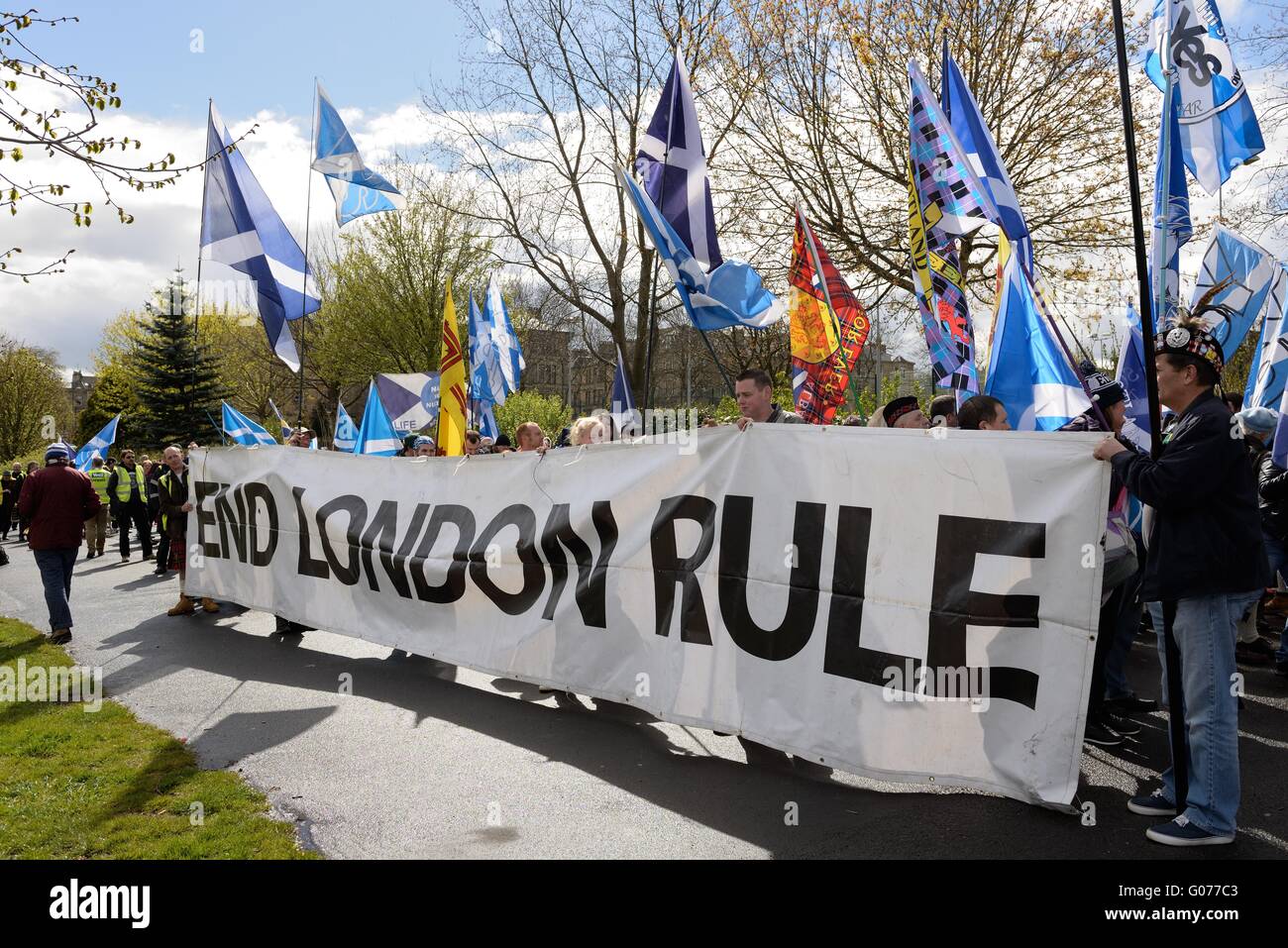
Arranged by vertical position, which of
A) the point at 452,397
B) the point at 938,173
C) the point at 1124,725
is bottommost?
the point at 1124,725

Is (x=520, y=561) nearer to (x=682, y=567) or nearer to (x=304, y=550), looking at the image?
(x=682, y=567)

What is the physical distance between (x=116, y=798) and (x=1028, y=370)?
18.8 feet

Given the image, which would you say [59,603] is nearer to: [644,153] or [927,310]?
[644,153]

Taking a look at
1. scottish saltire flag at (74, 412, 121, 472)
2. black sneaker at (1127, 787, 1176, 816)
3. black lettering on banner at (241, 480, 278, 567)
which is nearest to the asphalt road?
black sneaker at (1127, 787, 1176, 816)

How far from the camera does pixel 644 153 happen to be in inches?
299

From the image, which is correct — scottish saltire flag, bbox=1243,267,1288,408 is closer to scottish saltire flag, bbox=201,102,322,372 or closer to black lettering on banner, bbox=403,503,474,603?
black lettering on banner, bbox=403,503,474,603

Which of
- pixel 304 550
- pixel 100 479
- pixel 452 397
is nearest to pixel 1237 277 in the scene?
pixel 452 397

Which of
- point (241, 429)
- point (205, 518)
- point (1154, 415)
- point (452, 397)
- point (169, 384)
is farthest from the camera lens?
point (169, 384)

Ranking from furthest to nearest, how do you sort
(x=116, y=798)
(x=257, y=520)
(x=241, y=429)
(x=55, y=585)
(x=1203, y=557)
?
1. (x=241, y=429)
2. (x=55, y=585)
3. (x=257, y=520)
4. (x=116, y=798)
5. (x=1203, y=557)

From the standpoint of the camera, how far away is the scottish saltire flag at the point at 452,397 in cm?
879

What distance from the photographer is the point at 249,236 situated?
9.89m

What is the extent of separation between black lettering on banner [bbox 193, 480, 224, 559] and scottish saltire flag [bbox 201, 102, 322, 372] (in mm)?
1595

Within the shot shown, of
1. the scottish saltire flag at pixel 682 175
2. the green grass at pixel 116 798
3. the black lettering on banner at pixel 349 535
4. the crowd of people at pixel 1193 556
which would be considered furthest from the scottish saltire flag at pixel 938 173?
the green grass at pixel 116 798
